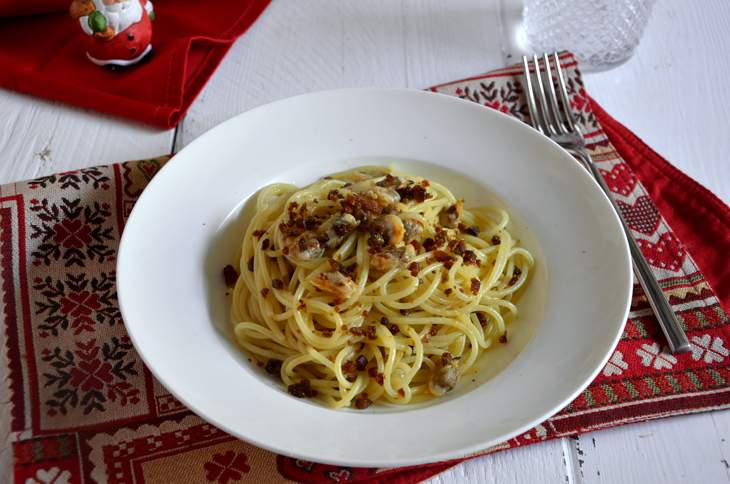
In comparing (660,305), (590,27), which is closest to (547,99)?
(590,27)

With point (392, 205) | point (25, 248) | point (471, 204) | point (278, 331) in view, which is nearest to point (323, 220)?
point (392, 205)

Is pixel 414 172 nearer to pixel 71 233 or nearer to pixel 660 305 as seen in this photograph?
pixel 660 305

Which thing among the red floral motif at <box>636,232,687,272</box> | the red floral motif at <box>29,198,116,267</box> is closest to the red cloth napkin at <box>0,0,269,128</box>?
the red floral motif at <box>29,198,116,267</box>

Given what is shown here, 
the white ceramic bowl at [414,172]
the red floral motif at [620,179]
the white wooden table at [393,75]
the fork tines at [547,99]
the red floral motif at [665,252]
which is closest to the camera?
the white ceramic bowl at [414,172]

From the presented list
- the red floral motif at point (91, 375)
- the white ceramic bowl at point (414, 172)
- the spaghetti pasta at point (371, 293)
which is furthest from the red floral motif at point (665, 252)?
the red floral motif at point (91, 375)

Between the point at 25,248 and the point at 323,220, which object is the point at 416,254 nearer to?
the point at 323,220

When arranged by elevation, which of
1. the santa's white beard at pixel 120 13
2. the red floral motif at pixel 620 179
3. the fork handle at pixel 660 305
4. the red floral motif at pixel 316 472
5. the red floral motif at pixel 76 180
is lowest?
the red floral motif at pixel 76 180

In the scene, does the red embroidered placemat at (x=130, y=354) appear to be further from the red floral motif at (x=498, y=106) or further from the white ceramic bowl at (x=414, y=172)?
the red floral motif at (x=498, y=106)
